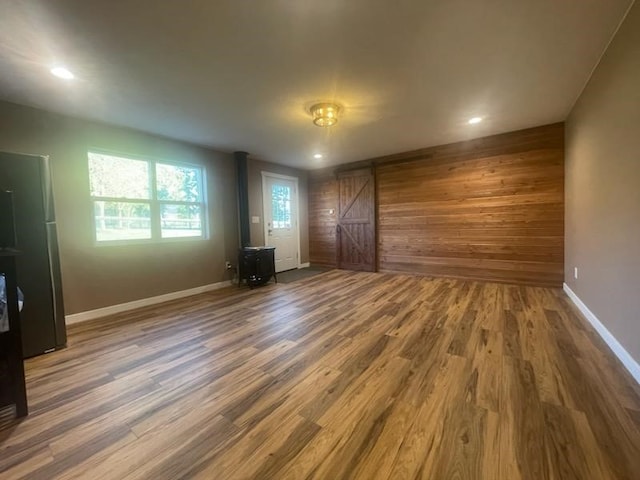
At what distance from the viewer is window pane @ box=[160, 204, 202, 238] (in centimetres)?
404

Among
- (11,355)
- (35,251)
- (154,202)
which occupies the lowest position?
(11,355)

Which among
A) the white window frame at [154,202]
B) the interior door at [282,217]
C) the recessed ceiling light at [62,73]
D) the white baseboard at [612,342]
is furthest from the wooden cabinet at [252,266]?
the white baseboard at [612,342]

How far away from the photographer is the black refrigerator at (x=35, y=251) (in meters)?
2.27

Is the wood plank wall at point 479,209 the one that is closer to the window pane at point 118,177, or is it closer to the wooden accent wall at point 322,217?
the wooden accent wall at point 322,217

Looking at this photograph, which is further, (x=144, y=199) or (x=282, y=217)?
(x=282, y=217)

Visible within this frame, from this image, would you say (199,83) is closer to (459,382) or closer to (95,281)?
(95,281)

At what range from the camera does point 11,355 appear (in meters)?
1.56

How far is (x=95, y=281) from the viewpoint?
10.8 feet

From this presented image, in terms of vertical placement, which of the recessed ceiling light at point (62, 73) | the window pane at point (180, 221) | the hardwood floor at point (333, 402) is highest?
the recessed ceiling light at point (62, 73)

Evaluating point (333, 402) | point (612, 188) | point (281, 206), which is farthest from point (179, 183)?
point (612, 188)

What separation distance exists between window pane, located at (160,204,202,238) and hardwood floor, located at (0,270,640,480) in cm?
159

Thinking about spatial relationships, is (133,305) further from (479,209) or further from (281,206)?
(479,209)

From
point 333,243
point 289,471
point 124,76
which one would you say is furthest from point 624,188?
point 333,243

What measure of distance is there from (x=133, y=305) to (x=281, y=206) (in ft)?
11.0
